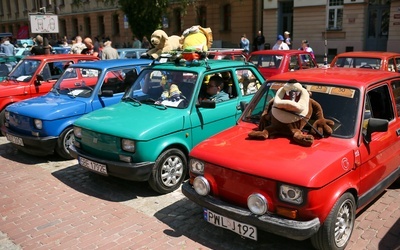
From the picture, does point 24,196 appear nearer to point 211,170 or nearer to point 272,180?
point 211,170

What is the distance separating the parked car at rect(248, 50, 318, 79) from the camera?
37.0 feet

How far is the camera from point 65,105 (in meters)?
6.86

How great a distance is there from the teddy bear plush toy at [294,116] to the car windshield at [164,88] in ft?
5.83

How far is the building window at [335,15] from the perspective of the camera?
79.6 ft

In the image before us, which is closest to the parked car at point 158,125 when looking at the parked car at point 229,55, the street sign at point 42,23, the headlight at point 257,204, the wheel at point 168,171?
the wheel at point 168,171

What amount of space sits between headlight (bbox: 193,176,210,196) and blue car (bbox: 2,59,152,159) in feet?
11.6

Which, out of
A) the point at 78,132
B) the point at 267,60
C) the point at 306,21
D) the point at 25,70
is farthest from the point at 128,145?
the point at 306,21

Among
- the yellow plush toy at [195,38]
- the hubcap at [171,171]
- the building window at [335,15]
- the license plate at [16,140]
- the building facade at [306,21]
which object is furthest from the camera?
the building window at [335,15]

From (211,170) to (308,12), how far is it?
78.4 feet

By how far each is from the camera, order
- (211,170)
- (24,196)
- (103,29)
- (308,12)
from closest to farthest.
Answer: (211,170) < (24,196) < (308,12) < (103,29)

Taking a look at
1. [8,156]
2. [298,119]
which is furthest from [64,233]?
[8,156]

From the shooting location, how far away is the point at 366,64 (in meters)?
9.73

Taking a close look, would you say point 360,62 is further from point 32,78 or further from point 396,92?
point 32,78

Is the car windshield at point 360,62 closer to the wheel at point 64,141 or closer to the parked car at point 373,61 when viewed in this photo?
the parked car at point 373,61
